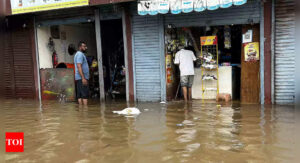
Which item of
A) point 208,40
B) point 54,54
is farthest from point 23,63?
point 208,40

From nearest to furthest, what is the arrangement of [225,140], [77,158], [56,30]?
[77,158] → [225,140] → [56,30]

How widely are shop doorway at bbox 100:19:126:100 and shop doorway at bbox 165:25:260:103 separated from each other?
7.22 feet

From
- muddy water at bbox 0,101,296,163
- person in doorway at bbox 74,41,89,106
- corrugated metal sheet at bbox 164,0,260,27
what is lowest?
muddy water at bbox 0,101,296,163

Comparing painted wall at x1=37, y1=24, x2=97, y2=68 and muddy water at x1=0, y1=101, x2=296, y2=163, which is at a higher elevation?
painted wall at x1=37, y1=24, x2=97, y2=68

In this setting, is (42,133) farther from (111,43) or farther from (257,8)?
(111,43)

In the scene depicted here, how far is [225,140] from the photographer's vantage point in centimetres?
455

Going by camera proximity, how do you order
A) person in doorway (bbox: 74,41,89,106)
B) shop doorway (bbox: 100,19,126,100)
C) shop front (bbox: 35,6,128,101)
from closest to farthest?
1. person in doorway (bbox: 74,41,89,106)
2. shop front (bbox: 35,6,128,101)
3. shop doorway (bbox: 100,19,126,100)

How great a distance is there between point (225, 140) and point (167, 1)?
504 centimetres

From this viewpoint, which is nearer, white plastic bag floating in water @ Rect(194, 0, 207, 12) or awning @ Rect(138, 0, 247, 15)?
awning @ Rect(138, 0, 247, 15)

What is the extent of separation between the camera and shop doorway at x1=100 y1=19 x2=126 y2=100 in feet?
37.4

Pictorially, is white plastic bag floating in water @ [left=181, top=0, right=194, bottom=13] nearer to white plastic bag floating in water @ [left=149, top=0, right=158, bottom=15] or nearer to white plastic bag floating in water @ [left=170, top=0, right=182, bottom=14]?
white plastic bag floating in water @ [left=170, top=0, right=182, bottom=14]

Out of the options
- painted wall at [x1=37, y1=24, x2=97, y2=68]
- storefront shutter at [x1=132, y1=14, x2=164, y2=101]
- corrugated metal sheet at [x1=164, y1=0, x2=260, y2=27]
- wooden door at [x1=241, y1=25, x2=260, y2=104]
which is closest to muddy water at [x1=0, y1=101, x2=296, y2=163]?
wooden door at [x1=241, y1=25, x2=260, y2=104]

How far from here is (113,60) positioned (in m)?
12.4

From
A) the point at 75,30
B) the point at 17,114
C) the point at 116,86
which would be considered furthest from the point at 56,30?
the point at 17,114
